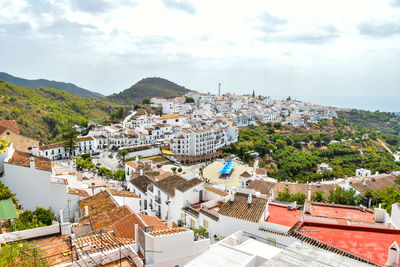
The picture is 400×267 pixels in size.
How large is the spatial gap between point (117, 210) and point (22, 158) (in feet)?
26.8

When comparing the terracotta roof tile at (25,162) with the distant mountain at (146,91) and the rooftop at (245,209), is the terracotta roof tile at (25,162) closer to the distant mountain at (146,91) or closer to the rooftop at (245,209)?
the rooftop at (245,209)

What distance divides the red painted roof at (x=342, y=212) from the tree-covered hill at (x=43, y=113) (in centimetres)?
7059

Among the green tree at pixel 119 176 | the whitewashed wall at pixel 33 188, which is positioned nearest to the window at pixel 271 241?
the whitewashed wall at pixel 33 188

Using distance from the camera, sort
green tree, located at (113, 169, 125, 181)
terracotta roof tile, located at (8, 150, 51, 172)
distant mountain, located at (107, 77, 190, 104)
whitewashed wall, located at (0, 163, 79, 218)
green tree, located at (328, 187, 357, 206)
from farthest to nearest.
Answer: distant mountain, located at (107, 77, 190, 104)
green tree, located at (113, 169, 125, 181)
green tree, located at (328, 187, 357, 206)
terracotta roof tile, located at (8, 150, 51, 172)
whitewashed wall, located at (0, 163, 79, 218)

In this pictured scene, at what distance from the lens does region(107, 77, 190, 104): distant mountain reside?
146m

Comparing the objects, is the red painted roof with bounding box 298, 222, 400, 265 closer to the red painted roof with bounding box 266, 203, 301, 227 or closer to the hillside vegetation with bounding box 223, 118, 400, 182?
the red painted roof with bounding box 266, 203, 301, 227

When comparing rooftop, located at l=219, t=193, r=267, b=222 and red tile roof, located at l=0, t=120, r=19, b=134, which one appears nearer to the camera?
rooftop, located at l=219, t=193, r=267, b=222

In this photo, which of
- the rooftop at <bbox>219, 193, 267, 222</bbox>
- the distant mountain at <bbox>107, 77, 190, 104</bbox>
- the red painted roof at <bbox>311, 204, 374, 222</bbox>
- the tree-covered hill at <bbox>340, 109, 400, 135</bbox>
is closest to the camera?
the rooftop at <bbox>219, 193, 267, 222</bbox>

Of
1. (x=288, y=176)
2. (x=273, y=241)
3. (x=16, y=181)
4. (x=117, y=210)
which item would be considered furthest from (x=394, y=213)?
(x=288, y=176)

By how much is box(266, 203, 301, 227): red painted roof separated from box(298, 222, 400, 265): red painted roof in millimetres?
3282

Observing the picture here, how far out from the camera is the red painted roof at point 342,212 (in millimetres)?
14387

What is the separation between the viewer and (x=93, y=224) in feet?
46.2

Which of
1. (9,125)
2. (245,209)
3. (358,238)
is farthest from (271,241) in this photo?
(9,125)

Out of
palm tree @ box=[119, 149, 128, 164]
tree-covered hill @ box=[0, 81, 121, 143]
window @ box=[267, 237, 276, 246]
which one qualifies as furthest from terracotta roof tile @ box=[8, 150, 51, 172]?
tree-covered hill @ box=[0, 81, 121, 143]
